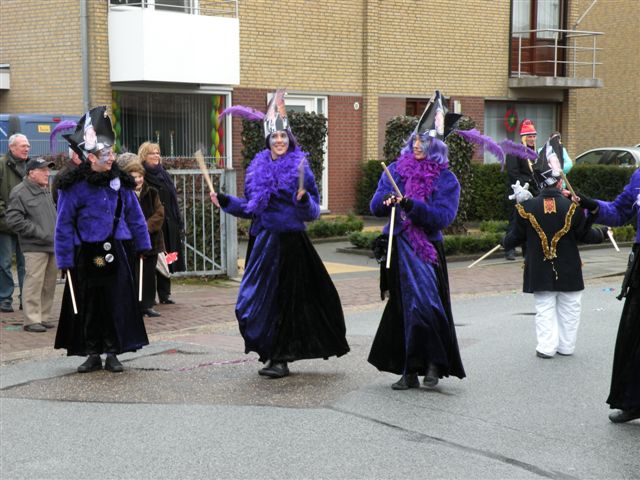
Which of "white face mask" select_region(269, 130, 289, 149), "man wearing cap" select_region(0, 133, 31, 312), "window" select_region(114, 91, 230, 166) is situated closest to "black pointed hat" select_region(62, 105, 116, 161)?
"white face mask" select_region(269, 130, 289, 149)

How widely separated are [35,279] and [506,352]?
186 inches

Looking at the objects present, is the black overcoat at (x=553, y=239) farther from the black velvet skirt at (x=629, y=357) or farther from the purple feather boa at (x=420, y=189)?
the black velvet skirt at (x=629, y=357)

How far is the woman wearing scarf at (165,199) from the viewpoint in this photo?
11.2m

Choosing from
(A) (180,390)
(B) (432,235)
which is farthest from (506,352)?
(A) (180,390)

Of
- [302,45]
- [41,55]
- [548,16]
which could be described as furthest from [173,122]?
[548,16]

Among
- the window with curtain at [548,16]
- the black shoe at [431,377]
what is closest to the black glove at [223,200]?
the black shoe at [431,377]

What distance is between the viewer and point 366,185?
2286 cm

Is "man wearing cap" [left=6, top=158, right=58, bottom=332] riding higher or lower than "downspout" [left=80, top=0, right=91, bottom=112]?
lower

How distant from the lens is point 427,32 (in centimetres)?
2420

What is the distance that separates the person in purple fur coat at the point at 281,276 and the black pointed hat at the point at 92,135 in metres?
1.18

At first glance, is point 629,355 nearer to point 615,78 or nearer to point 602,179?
point 602,179

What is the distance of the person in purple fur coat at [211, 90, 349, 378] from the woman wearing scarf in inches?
137

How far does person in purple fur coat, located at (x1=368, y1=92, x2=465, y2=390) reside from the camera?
7297mm

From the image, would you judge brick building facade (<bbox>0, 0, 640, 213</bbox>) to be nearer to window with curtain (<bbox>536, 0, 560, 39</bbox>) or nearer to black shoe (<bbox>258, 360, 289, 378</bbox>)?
window with curtain (<bbox>536, 0, 560, 39</bbox>)
